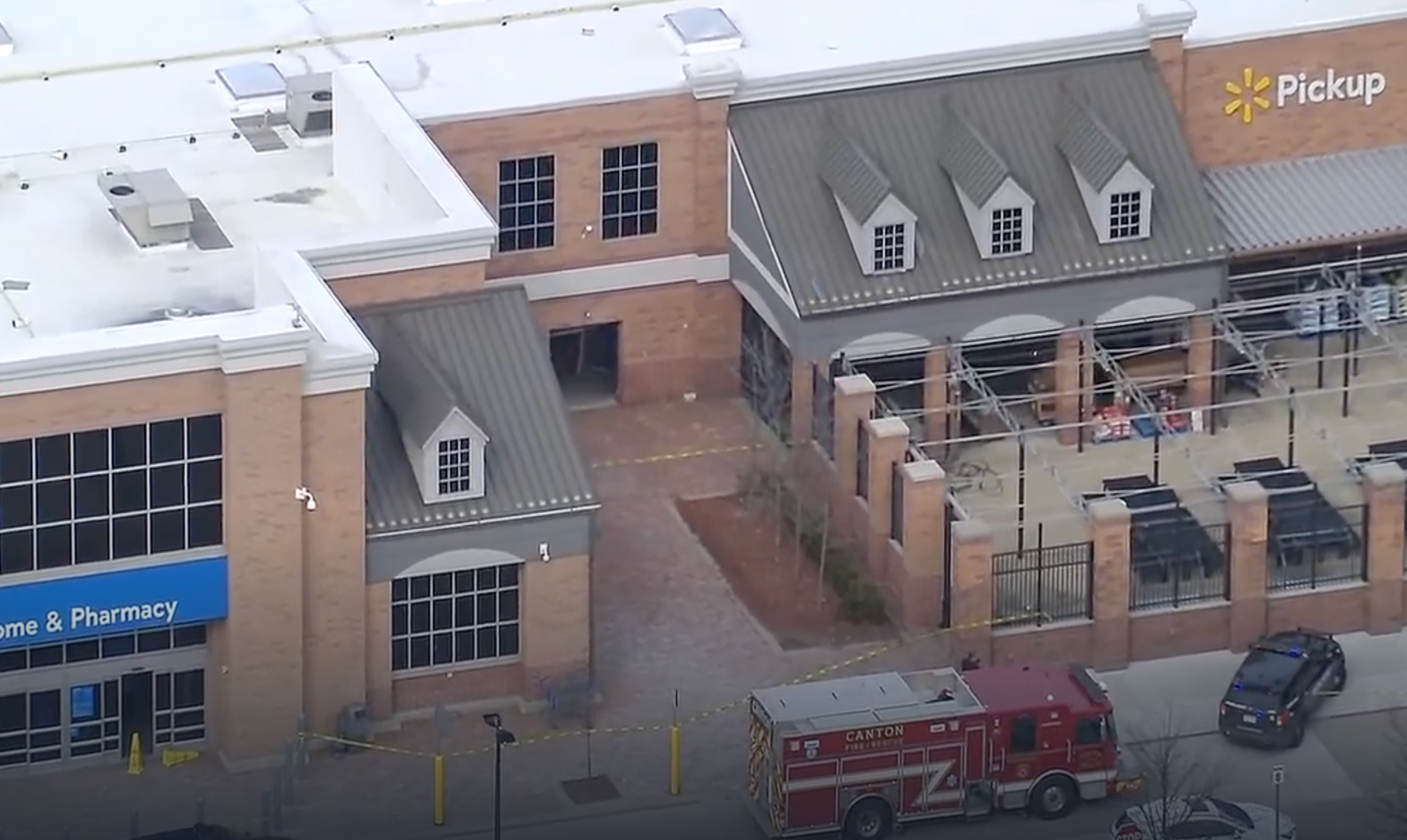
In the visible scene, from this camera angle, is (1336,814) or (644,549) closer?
(1336,814)

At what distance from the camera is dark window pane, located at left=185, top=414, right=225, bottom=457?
86.2 metres

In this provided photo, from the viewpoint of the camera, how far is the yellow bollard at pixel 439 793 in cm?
8669

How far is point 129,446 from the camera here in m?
86.1

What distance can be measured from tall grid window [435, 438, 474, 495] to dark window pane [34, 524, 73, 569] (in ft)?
23.9

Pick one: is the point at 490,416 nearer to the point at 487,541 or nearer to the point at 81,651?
the point at 487,541

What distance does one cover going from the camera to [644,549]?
9775 centimetres

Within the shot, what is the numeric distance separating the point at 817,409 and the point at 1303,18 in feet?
50.4

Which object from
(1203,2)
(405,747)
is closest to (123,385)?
(405,747)

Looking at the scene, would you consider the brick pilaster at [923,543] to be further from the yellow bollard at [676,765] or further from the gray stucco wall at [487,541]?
the gray stucco wall at [487,541]

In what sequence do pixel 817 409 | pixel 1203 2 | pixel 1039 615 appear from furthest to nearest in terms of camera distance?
pixel 1203 2 → pixel 817 409 → pixel 1039 615

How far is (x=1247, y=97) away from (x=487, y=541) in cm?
2433

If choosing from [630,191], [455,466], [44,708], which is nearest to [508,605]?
[455,466]

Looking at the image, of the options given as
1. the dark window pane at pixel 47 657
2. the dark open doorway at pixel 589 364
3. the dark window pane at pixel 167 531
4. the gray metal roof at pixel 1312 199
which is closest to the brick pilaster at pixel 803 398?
the dark open doorway at pixel 589 364

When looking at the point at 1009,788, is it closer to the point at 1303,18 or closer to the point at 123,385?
the point at 123,385
